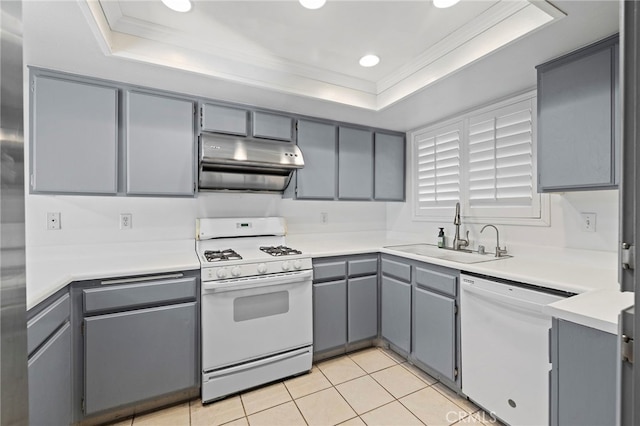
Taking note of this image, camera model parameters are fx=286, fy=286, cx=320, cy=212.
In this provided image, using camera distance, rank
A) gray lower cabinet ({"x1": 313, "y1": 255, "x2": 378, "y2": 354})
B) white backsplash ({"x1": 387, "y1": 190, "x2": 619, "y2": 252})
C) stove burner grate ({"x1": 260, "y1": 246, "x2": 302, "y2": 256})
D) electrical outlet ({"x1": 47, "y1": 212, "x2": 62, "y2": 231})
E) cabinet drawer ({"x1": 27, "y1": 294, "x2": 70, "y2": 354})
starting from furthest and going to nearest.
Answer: gray lower cabinet ({"x1": 313, "y1": 255, "x2": 378, "y2": 354}) < stove burner grate ({"x1": 260, "y1": 246, "x2": 302, "y2": 256}) < electrical outlet ({"x1": 47, "y1": 212, "x2": 62, "y2": 231}) < white backsplash ({"x1": 387, "y1": 190, "x2": 619, "y2": 252}) < cabinet drawer ({"x1": 27, "y1": 294, "x2": 70, "y2": 354})

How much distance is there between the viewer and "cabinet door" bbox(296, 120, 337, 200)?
266cm

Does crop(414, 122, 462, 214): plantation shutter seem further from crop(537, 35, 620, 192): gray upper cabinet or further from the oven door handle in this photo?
the oven door handle

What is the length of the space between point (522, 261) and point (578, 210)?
47 centimetres

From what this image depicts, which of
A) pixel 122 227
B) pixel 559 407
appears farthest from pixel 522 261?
pixel 122 227

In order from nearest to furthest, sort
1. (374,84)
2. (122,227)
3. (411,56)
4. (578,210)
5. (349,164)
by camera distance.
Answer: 1. (578,210)
2. (411,56)
3. (122,227)
4. (374,84)
5. (349,164)

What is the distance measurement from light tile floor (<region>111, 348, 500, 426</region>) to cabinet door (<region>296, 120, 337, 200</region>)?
155 cm

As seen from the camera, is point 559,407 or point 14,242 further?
point 559,407

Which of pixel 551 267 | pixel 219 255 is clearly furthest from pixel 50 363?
pixel 551 267

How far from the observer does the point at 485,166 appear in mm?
2432

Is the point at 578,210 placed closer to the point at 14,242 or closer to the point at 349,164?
the point at 349,164

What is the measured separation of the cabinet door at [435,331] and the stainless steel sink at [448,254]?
1.09 ft

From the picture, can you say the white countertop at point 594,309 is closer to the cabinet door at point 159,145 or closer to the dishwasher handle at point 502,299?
the dishwasher handle at point 502,299

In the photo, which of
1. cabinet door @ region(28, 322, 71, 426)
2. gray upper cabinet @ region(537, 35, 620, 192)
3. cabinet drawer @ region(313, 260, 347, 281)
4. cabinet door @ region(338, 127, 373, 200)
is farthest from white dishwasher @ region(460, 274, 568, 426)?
cabinet door @ region(28, 322, 71, 426)

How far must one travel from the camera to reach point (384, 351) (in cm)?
262
